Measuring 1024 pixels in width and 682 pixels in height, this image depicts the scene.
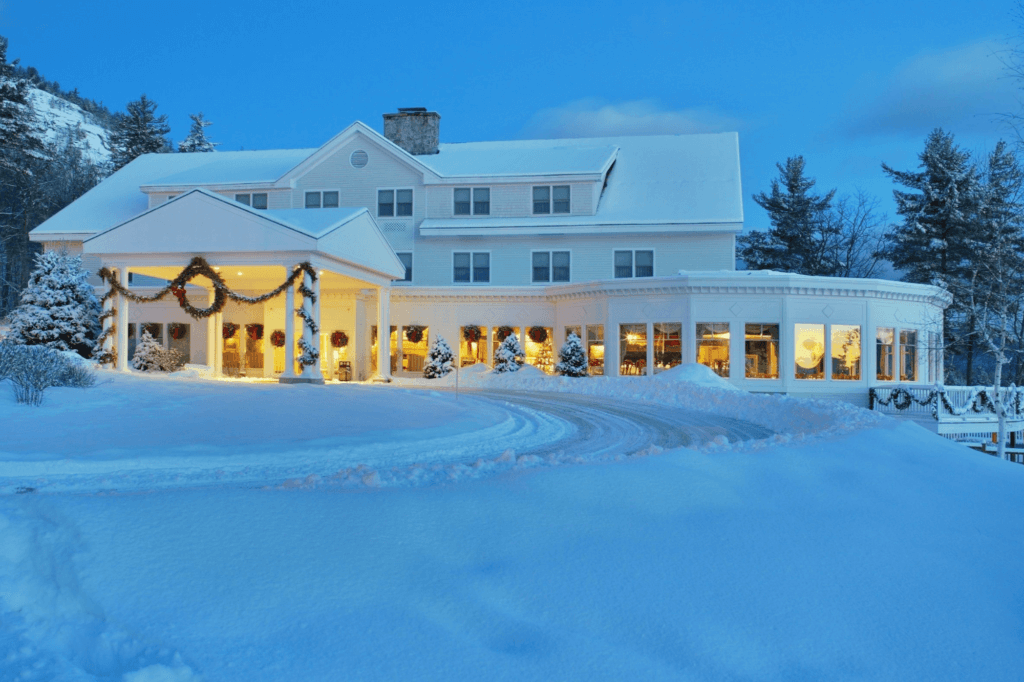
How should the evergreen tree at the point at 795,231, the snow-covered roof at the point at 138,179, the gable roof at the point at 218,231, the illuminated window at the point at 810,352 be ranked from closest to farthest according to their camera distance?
the gable roof at the point at 218,231 < the illuminated window at the point at 810,352 < the snow-covered roof at the point at 138,179 < the evergreen tree at the point at 795,231

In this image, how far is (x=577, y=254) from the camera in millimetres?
29438

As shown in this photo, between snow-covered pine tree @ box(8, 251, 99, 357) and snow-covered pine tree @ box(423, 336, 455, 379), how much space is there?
1142cm

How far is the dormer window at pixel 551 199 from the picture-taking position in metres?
29.9

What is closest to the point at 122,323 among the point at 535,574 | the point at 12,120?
the point at 535,574

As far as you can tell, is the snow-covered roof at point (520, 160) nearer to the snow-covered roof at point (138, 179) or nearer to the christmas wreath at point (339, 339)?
the snow-covered roof at point (138, 179)

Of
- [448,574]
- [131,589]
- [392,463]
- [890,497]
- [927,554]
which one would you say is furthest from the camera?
[392,463]

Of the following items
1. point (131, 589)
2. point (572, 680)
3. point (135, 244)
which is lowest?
point (572, 680)

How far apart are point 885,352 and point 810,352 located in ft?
8.76

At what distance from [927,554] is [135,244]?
847 inches

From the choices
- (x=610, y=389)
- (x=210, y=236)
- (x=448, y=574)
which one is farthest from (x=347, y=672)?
(x=210, y=236)

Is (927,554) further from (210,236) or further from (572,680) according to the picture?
(210,236)

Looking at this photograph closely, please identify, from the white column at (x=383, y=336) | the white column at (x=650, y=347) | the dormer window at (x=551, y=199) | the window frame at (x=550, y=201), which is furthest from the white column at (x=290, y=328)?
the dormer window at (x=551, y=199)

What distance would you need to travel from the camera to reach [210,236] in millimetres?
20297

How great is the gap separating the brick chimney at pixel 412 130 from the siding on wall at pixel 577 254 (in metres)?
5.88
